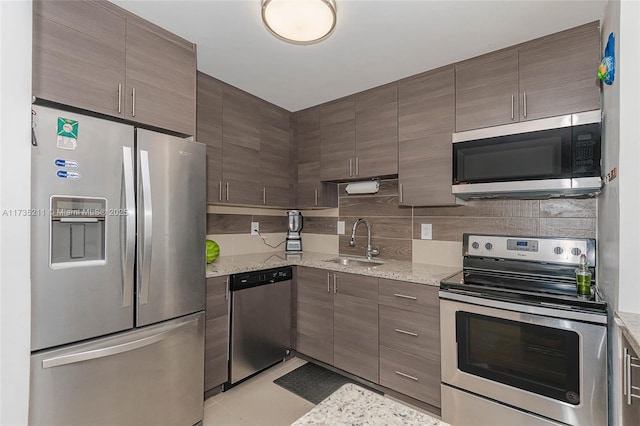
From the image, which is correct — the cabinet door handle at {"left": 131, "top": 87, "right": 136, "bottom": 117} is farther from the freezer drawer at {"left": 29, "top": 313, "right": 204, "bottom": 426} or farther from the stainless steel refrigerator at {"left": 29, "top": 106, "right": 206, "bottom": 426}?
the freezer drawer at {"left": 29, "top": 313, "right": 204, "bottom": 426}

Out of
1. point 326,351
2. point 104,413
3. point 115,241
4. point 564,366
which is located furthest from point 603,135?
point 104,413

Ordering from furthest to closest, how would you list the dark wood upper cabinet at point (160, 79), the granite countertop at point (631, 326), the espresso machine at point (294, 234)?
the espresso machine at point (294, 234)
the dark wood upper cabinet at point (160, 79)
the granite countertop at point (631, 326)

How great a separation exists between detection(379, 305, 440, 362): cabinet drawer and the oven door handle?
23cm

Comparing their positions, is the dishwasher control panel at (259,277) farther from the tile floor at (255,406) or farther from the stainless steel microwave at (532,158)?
the stainless steel microwave at (532,158)

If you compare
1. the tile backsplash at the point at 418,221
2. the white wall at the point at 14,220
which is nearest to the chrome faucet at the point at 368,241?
the tile backsplash at the point at 418,221

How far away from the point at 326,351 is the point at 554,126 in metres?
2.18

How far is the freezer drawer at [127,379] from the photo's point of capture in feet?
4.26

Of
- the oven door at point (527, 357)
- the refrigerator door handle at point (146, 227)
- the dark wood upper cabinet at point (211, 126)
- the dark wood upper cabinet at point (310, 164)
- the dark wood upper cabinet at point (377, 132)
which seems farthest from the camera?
the dark wood upper cabinet at point (310, 164)

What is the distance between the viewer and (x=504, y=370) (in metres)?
1.68

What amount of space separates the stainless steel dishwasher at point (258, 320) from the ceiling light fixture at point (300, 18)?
62.4 inches

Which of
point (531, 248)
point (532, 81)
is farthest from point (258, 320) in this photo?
point (532, 81)

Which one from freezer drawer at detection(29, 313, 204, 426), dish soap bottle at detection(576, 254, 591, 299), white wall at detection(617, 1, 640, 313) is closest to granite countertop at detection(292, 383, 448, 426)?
white wall at detection(617, 1, 640, 313)

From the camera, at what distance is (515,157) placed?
1.87 metres

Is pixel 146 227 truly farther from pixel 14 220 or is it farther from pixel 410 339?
pixel 410 339
